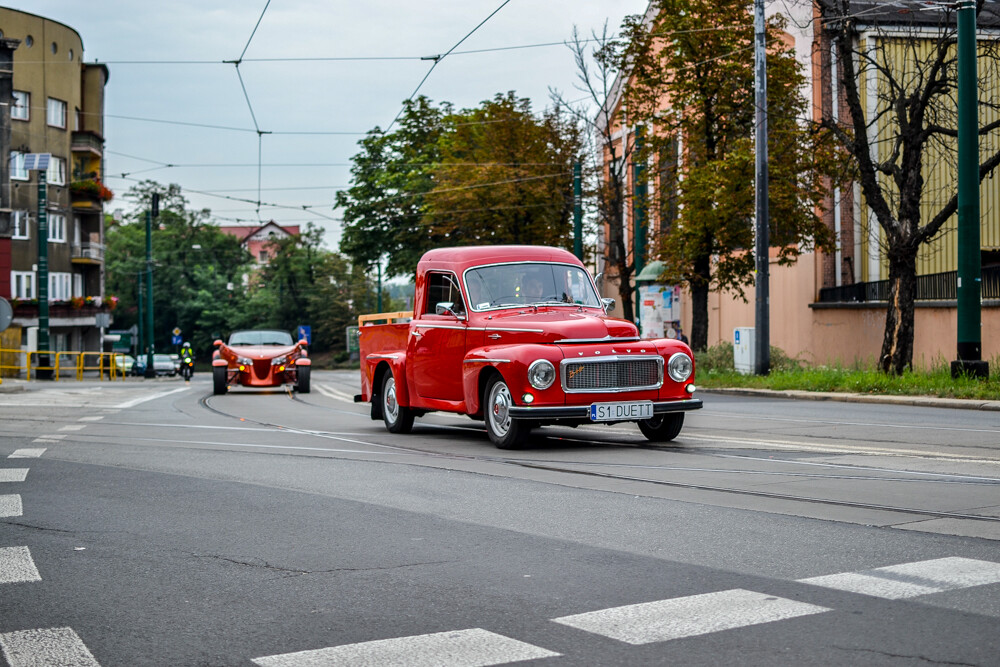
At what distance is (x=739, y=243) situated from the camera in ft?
97.9

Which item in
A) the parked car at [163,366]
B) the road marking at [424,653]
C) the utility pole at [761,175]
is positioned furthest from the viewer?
the parked car at [163,366]

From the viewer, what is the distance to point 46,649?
468cm

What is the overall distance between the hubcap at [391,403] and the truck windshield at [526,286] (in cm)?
200

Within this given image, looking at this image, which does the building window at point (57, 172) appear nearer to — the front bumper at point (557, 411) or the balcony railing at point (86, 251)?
the balcony railing at point (86, 251)

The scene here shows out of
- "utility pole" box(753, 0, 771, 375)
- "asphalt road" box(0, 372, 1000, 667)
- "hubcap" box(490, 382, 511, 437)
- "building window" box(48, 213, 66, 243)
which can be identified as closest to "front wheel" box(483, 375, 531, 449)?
"hubcap" box(490, 382, 511, 437)

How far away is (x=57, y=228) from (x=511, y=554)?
65379 millimetres

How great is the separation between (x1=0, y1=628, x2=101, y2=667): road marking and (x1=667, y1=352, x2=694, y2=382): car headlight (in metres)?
8.14

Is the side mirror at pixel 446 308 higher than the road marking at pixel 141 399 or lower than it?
higher

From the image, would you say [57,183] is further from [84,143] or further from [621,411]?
[621,411]

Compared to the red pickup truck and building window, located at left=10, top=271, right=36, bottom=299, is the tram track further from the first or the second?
building window, located at left=10, top=271, right=36, bottom=299

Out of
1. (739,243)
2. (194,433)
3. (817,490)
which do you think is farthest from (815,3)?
(817,490)

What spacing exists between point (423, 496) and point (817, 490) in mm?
2779

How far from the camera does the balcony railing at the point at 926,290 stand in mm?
25812

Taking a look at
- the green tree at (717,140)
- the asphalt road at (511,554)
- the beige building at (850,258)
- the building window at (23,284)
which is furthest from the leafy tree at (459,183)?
the asphalt road at (511,554)
